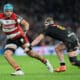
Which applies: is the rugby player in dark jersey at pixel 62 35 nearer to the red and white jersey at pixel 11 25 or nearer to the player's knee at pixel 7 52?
the red and white jersey at pixel 11 25

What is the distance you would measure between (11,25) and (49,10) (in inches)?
756

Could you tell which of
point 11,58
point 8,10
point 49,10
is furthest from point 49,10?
point 11,58

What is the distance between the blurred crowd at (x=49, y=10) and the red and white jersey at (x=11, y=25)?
1658 centimetres

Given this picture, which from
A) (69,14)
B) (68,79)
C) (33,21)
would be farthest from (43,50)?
(68,79)

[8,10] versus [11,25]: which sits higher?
[8,10]

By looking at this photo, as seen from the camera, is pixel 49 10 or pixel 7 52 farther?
pixel 49 10

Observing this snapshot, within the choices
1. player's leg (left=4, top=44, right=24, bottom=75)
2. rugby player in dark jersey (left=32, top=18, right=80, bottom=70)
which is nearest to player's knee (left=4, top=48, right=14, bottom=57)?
player's leg (left=4, top=44, right=24, bottom=75)

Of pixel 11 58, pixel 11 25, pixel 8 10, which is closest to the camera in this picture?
pixel 11 58

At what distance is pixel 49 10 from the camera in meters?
33.8

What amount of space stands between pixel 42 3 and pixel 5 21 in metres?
19.4

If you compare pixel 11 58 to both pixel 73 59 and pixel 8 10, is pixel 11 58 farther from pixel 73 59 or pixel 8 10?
pixel 73 59

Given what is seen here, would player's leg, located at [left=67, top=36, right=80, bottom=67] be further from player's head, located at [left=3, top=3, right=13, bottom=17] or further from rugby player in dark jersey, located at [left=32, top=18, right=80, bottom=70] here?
player's head, located at [left=3, top=3, right=13, bottom=17]

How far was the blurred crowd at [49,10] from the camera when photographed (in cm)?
3218

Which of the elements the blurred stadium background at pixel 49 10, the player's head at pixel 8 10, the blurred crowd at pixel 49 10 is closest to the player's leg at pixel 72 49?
the player's head at pixel 8 10
